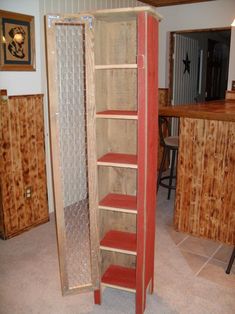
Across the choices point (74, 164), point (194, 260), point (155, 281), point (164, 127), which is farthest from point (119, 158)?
point (164, 127)

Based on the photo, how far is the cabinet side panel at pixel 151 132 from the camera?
5.80 ft

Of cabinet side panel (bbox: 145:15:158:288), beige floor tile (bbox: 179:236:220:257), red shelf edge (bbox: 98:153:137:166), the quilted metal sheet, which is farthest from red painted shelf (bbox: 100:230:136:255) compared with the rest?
beige floor tile (bbox: 179:236:220:257)

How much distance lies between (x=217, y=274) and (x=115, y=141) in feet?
4.36

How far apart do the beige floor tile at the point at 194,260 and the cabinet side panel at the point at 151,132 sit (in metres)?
0.56

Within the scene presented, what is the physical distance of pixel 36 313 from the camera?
209 centimetres

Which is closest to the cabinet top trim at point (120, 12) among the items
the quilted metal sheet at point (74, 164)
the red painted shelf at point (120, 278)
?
the quilted metal sheet at point (74, 164)

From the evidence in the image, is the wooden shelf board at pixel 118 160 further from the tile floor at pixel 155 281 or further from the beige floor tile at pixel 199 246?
the beige floor tile at pixel 199 246

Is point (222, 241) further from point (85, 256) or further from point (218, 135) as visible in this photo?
point (85, 256)

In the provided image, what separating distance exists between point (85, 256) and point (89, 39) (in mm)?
1760

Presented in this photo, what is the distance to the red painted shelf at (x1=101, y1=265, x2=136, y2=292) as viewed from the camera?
212 cm

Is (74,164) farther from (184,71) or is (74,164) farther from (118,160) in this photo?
(184,71)

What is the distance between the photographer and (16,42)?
2807 mm

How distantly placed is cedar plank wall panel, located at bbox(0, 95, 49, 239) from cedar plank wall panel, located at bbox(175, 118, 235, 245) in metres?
1.35

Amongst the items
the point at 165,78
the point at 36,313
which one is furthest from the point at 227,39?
the point at 36,313
